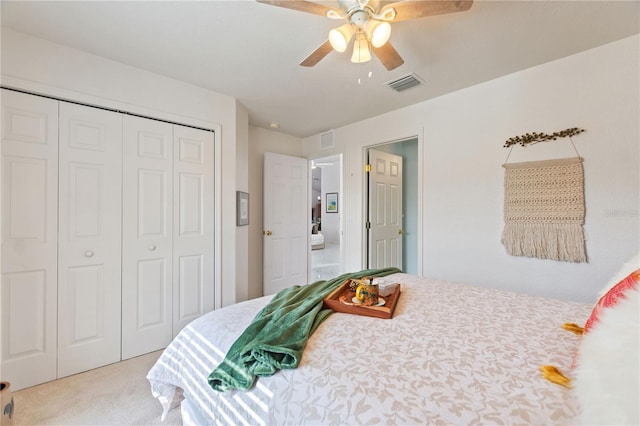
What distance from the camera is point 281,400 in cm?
83

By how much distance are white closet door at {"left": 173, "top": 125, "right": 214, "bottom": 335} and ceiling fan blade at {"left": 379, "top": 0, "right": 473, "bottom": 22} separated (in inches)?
78.8

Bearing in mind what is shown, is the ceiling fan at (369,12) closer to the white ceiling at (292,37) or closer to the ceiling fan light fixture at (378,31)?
the ceiling fan light fixture at (378,31)

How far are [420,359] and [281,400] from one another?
0.49m

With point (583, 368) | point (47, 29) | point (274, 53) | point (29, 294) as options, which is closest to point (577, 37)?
point (274, 53)

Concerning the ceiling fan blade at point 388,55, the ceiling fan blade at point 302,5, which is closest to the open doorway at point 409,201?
the ceiling fan blade at point 388,55

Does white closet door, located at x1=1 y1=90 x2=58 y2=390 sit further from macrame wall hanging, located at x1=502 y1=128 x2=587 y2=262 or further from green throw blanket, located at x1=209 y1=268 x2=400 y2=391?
macrame wall hanging, located at x1=502 y1=128 x2=587 y2=262

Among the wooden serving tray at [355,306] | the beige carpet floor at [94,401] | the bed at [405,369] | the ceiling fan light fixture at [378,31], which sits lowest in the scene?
the beige carpet floor at [94,401]

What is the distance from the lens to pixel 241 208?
2.99m

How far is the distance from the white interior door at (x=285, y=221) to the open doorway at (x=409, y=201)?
1.46 meters

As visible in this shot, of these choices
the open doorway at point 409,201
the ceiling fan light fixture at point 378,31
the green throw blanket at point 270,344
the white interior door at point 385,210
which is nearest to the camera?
the green throw blanket at point 270,344

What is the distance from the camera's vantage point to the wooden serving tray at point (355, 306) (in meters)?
1.30

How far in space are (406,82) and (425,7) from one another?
1.23m

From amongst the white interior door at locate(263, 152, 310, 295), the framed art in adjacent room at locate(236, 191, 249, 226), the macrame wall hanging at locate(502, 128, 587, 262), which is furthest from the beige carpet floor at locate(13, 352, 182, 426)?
the macrame wall hanging at locate(502, 128, 587, 262)

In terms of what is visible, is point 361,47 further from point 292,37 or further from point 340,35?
point 292,37
